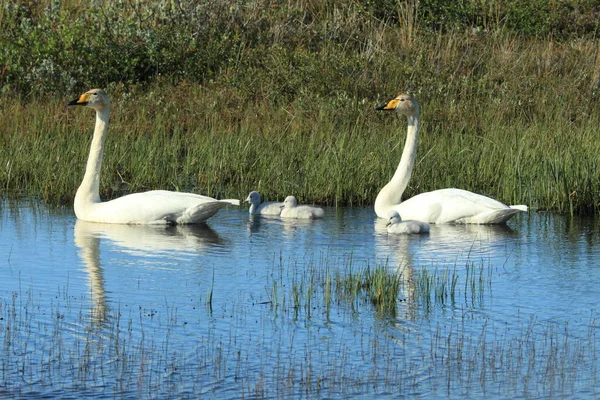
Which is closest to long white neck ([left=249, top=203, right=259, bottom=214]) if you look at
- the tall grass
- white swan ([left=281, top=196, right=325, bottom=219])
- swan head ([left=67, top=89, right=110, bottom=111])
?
white swan ([left=281, top=196, right=325, bottom=219])

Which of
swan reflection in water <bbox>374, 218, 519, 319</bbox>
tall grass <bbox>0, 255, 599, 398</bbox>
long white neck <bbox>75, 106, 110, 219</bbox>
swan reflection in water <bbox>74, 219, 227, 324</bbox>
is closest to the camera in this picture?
tall grass <bbox>0, 255, 599, 398</bbox>

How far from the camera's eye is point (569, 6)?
2023 cm

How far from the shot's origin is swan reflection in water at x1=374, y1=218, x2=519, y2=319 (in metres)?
9.16

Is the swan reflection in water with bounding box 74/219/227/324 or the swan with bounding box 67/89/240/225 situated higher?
the swan with bounding box 67/89/240/225

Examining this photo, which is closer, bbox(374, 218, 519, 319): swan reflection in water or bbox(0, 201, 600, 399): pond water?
bbox(0, 201, 600, 399): pond water

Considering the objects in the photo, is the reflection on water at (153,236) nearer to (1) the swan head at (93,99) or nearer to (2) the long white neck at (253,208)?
(2) the long white neck at (253,208)

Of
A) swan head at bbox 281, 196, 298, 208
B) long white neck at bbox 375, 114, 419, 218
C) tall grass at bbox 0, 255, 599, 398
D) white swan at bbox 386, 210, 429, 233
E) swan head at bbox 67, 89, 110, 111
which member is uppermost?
swan head at bbox 67, 89, 110, 111

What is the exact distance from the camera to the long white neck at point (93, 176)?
11.3 metres

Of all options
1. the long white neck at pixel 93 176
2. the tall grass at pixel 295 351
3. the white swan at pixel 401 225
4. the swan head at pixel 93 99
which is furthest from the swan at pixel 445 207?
the tall grass at pixel 295 351

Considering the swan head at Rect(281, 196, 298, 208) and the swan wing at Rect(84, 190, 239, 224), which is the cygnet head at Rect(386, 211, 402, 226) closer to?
the swan head at Rect(281, 196, 298, 208)

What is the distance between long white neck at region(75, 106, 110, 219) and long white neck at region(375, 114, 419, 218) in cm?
266

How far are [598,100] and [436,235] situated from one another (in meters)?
6.48

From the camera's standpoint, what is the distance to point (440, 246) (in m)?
10.1

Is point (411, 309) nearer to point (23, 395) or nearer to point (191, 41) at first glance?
point (23, 395)
